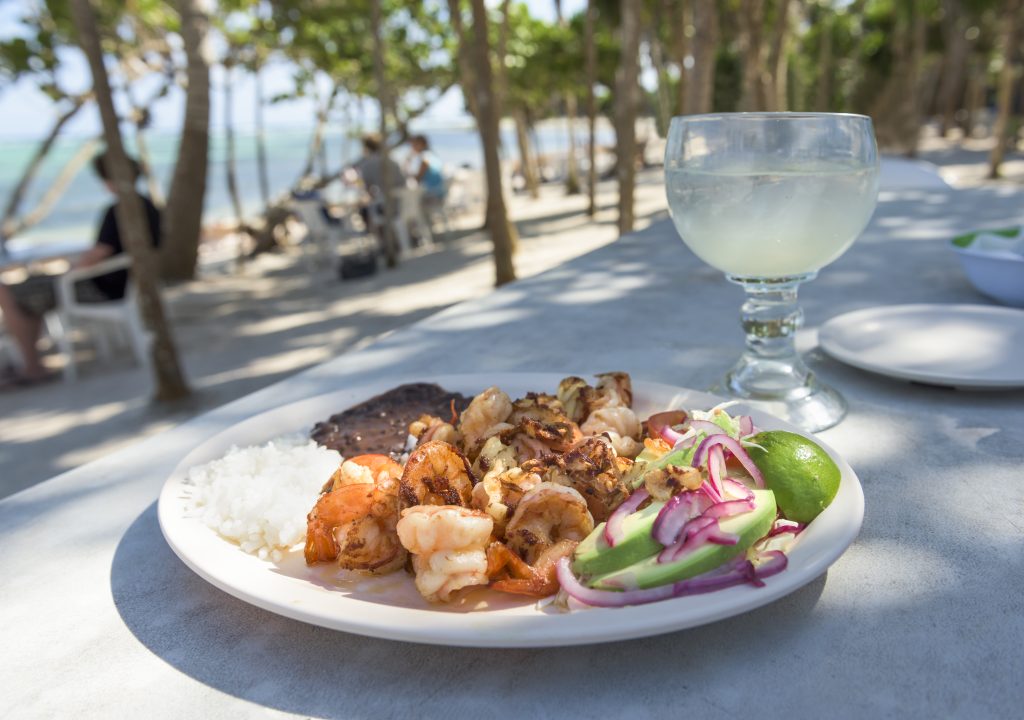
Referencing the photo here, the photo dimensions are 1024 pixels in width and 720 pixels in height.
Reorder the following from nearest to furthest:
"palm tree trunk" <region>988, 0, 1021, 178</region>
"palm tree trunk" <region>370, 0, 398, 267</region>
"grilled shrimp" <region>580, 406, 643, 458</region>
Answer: "grilled shrimp" <region>580, 406, 643, 458</region> → "palm tree trunk" <region>370, 0, 398, 267</region> → "palm tree trunk" <region>988, 0, 1021, 178</region>

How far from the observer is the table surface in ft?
2.24

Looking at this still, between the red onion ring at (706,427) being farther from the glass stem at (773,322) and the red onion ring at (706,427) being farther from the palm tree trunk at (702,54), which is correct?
the palm tree trunk at (702,54)

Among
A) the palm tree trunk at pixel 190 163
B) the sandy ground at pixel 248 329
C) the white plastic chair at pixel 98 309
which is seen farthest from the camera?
the palm tree trunk at pixel 190 163

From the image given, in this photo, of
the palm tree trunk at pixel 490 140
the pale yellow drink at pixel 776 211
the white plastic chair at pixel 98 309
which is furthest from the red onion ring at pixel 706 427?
the white plastic chair at pixel 98 309

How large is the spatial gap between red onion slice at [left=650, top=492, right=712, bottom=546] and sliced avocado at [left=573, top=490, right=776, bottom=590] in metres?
0.01

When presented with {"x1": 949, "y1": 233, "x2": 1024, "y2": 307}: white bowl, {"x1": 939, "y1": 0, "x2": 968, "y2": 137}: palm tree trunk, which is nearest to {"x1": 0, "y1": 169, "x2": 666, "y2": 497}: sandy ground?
{"x1": 949, "y1": 233, "x2": 1024, "y2": 307}: white bowl

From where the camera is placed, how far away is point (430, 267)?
10406 mm

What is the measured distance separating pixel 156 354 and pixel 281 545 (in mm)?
4963

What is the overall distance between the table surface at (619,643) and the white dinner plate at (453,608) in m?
0.05

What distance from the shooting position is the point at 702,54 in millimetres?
6039

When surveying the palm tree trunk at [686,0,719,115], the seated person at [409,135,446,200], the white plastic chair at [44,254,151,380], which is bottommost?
the white plastic chair at [44,254,151,380]

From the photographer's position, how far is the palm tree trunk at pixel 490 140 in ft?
18.5

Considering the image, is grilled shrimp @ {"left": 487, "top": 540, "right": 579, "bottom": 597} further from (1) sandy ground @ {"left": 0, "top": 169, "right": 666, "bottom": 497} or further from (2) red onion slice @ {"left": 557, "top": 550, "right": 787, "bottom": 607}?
(1) sandy ground @ {"left": 0, "top": 169, "right": 666, "bottom": 497}

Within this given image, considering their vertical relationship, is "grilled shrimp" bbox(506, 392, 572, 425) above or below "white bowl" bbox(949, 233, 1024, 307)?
above
